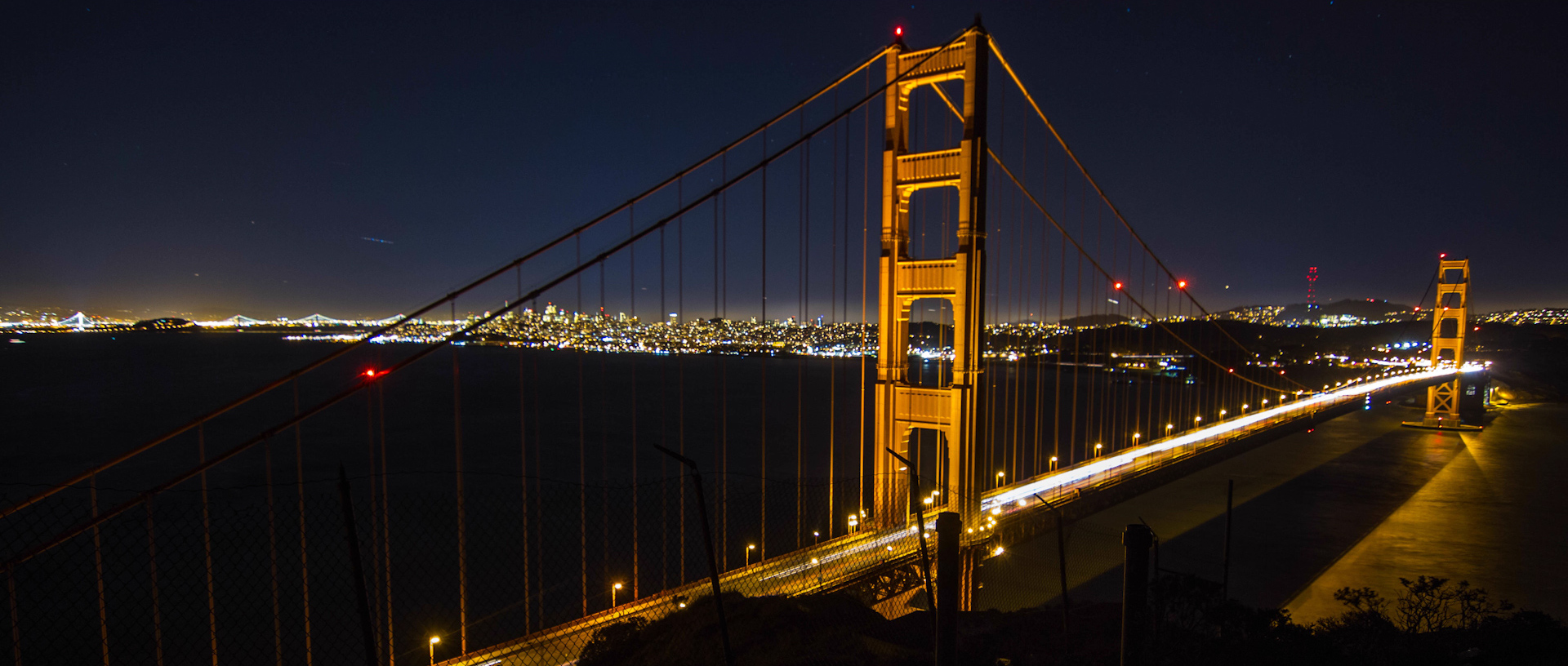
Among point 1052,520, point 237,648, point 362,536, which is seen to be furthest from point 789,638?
point 362,536

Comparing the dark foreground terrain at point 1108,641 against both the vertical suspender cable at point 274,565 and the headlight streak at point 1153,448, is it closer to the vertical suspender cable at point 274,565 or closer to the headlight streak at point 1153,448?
the vertical suspender cable at point 274,565

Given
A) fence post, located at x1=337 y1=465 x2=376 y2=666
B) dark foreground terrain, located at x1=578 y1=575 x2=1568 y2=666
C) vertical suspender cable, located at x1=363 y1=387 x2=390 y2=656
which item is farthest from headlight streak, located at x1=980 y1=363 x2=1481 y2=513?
fence post, located at x1=337 y1=465 x2=376 y2=666

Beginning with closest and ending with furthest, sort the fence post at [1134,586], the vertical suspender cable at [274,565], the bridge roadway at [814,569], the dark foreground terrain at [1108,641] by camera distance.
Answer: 1. the fence post at [1134,586]
2. the vertical suspender cable at [274,565]
3. the dark foreground terrain at [1108,641]
4. the bridge roadway at [814,569]

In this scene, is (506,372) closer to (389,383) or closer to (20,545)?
(389,383)

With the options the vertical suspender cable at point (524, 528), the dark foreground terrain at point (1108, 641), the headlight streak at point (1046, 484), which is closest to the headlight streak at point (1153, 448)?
the headlight streak at point (1046, 484)

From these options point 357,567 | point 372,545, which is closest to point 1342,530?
point 357,567

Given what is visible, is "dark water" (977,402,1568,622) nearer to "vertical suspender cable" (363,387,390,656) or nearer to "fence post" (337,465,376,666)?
"vertical suspender cable" (363,387,390,656)
